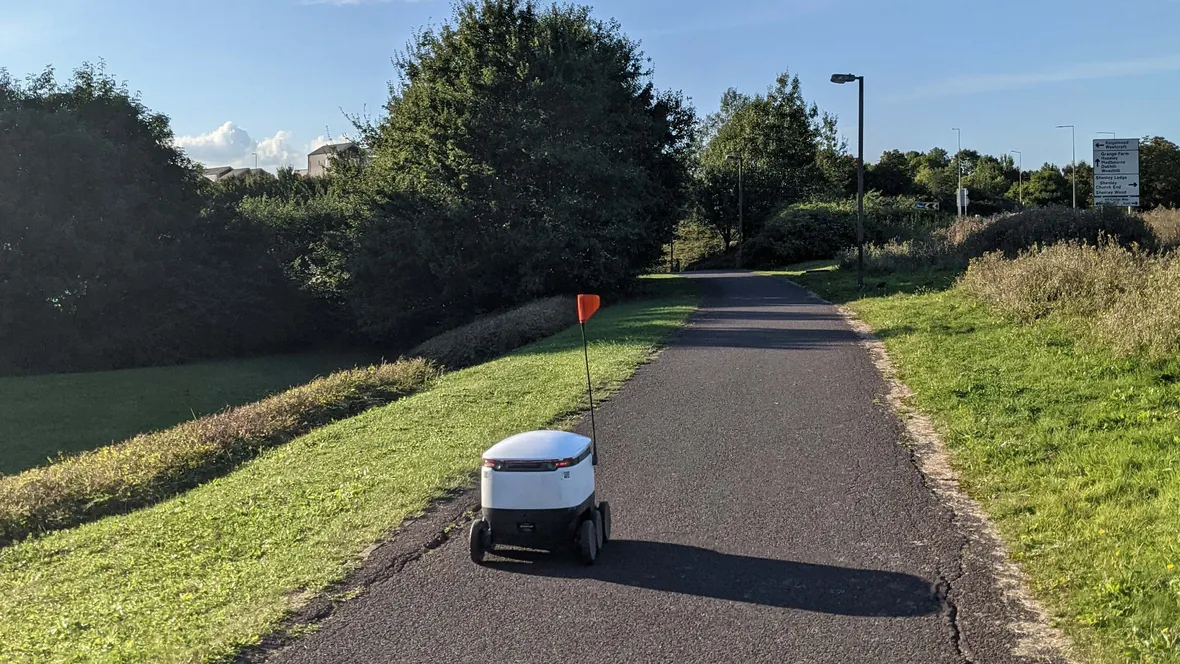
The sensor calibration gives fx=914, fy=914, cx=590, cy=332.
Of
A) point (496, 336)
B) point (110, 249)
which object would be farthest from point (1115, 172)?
point (110, 249)

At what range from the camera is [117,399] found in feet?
70.6

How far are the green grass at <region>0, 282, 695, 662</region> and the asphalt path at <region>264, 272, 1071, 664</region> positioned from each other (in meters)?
0.57

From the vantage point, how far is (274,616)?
4.89 meters

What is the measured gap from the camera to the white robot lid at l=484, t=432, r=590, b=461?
553 cm

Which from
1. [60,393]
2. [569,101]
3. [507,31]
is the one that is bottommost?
[60,393]

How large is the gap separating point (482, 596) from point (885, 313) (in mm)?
15173

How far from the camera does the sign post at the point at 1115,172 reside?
24750 millimetres

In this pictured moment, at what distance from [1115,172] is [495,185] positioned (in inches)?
698

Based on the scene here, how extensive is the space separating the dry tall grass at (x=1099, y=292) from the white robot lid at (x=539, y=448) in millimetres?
8017

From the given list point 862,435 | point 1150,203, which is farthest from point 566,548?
point 1150,203

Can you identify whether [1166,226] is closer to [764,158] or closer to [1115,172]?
[1115,172]

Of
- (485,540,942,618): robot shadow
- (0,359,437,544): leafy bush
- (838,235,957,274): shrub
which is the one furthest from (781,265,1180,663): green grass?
(838,235,957,274): shrub

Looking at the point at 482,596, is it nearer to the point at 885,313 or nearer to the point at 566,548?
the point at 566,548

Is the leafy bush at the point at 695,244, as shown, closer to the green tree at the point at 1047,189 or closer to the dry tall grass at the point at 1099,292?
the green tree at the point at 1047,189
